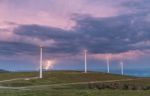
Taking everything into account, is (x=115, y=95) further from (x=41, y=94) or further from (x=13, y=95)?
(x=13, y=95)

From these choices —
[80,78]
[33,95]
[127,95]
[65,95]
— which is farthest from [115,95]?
[80,78]

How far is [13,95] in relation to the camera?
48.0 metres

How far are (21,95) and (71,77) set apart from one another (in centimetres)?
8908

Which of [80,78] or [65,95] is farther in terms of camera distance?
[80,78]

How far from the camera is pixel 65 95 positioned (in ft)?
157

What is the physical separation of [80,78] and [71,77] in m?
2.97

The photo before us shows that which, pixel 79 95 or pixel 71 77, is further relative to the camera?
pixel 71 77

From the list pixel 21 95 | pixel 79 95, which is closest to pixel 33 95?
pixel 21 95

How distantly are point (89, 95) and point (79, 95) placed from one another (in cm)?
115

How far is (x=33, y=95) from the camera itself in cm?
4772

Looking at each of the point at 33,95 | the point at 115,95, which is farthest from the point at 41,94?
the point at 115,95

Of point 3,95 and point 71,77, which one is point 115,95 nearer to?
point 3,95

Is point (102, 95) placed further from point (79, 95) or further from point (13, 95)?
point (13, 95)

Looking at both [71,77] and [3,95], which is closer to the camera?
[3,95]
